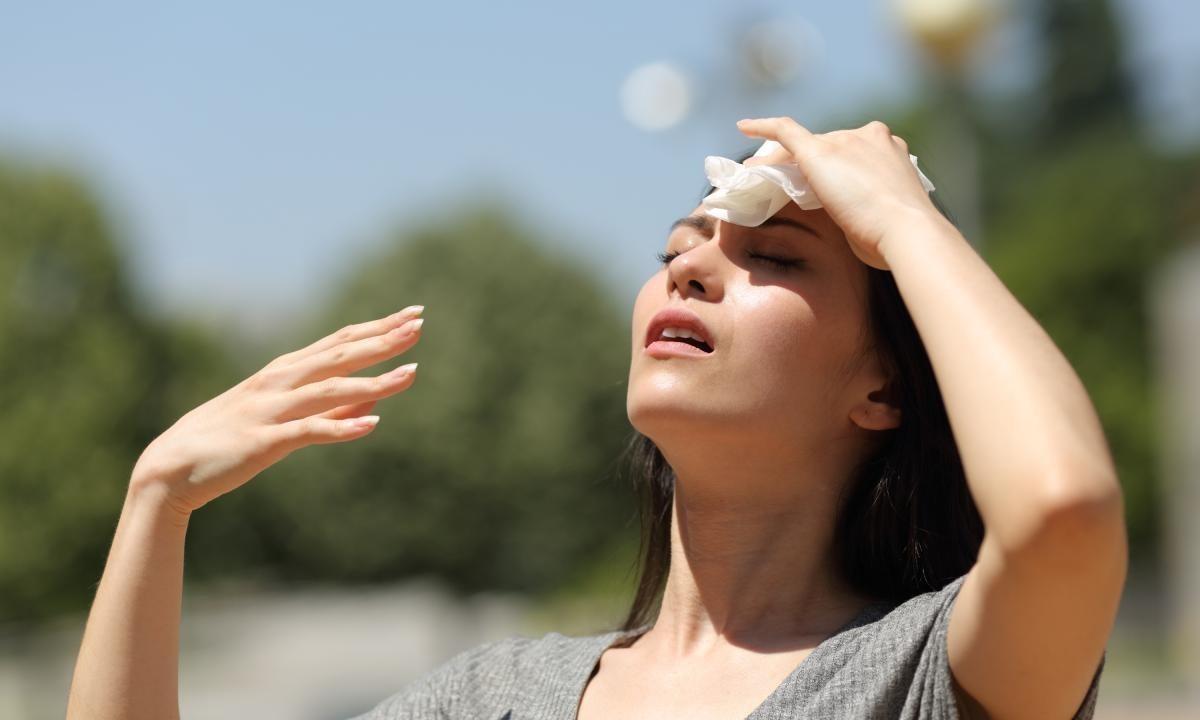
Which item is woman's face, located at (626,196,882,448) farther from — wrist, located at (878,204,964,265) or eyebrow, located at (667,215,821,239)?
wrist, located at (878,204,964,265)

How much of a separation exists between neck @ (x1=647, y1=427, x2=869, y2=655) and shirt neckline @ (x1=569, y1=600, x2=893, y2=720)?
7 cm

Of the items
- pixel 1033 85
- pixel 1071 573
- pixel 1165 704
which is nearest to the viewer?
pixel 1071 573

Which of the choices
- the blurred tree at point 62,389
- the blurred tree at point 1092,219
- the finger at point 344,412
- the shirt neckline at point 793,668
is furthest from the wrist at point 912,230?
the blurred tree at point 1092,219

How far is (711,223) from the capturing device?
253 cm

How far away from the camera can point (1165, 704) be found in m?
14.7

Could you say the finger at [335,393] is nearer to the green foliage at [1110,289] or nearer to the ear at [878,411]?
the ear at [878,411]

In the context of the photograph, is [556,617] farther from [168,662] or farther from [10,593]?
[168,662]

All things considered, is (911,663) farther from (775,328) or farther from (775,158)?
(775,158)

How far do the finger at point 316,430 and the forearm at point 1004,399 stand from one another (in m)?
0.89

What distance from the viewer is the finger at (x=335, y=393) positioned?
7.32ft

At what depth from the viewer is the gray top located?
1989 millimetres

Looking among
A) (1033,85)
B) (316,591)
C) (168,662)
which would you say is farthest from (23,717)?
(1033,85)

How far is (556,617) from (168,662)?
60.4 feet

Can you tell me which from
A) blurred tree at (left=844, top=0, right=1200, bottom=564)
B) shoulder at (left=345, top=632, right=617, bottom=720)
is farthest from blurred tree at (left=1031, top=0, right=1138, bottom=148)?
shoulder at (left=345, top=632, right=617, bottom=720)
